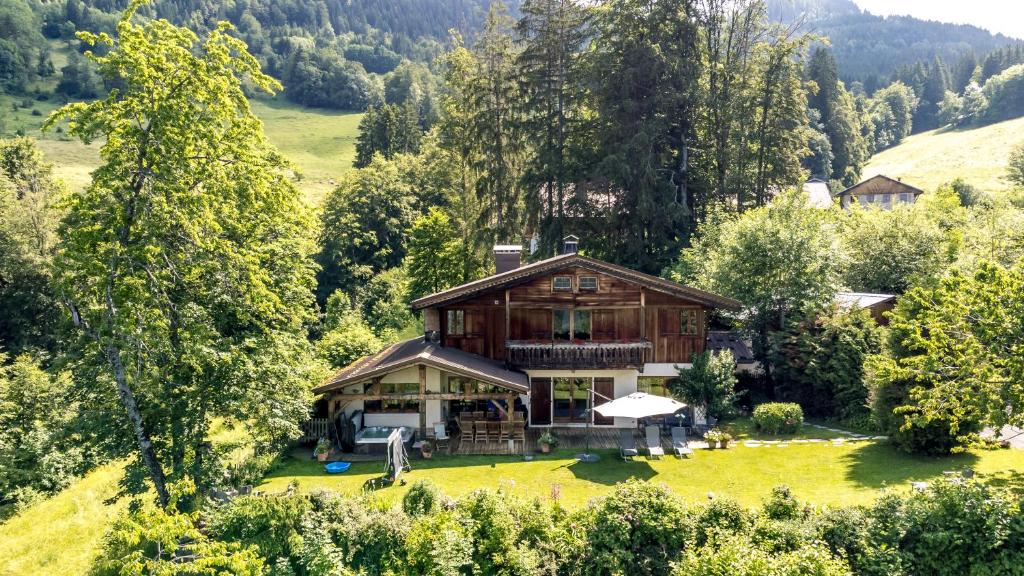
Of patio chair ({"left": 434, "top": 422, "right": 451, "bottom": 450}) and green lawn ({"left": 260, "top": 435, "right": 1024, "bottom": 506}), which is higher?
patio chair ({"left": 434, "top": 422, "right": 451, "bottom": 450})

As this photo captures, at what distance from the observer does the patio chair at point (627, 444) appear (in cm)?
2080

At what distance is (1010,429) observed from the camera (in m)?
21.5

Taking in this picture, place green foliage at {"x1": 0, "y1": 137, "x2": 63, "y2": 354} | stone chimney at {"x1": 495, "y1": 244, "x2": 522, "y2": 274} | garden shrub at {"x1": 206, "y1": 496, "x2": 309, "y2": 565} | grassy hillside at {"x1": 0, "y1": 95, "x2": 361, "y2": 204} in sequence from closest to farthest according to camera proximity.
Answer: garden shrub at {"x1": 206, "y1": 496, "x2": 309, "y2": 565}
stone chimney at {"x1": 495, "y1": 244, "x2": 522, "y2": 274}
green foliage at {"x1": 0, "y1": 137, "x2": 63, "y2": 354}
grassy hillside at {"x1": 0, "y1": 95, "x2": 361, "y2": 204}

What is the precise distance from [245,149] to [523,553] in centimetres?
1199

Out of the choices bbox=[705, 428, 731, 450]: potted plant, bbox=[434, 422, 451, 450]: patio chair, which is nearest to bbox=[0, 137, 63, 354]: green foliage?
bbox=[434, 422, 451, 450]: patio chair

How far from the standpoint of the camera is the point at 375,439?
71.6ft

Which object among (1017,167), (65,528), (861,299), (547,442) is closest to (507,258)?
(547,442)

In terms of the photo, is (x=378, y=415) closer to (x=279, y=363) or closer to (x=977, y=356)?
(x=279, y=363)

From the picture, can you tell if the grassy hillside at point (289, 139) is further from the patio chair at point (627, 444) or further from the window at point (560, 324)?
the patio chair at point (627, 444)

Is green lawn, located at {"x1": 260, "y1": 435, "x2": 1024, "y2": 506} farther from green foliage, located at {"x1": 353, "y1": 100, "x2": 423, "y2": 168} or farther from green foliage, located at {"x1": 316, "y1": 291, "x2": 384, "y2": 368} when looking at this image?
green foliage, located at {"x1": 353, "y1": 100, "x2": 423, "y2": 168}

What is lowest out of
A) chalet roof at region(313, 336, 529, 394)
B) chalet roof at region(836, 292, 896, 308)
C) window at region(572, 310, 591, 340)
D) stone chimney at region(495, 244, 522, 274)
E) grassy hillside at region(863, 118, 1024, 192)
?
chalet roof at region(313, 336, 529, 394)

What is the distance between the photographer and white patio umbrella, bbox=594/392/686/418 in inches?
790

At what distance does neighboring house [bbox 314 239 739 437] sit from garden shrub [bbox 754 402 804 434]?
2434 mm

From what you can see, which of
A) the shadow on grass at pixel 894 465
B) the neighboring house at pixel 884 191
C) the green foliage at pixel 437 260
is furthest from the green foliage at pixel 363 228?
the neighboring house at pixel 884 191
